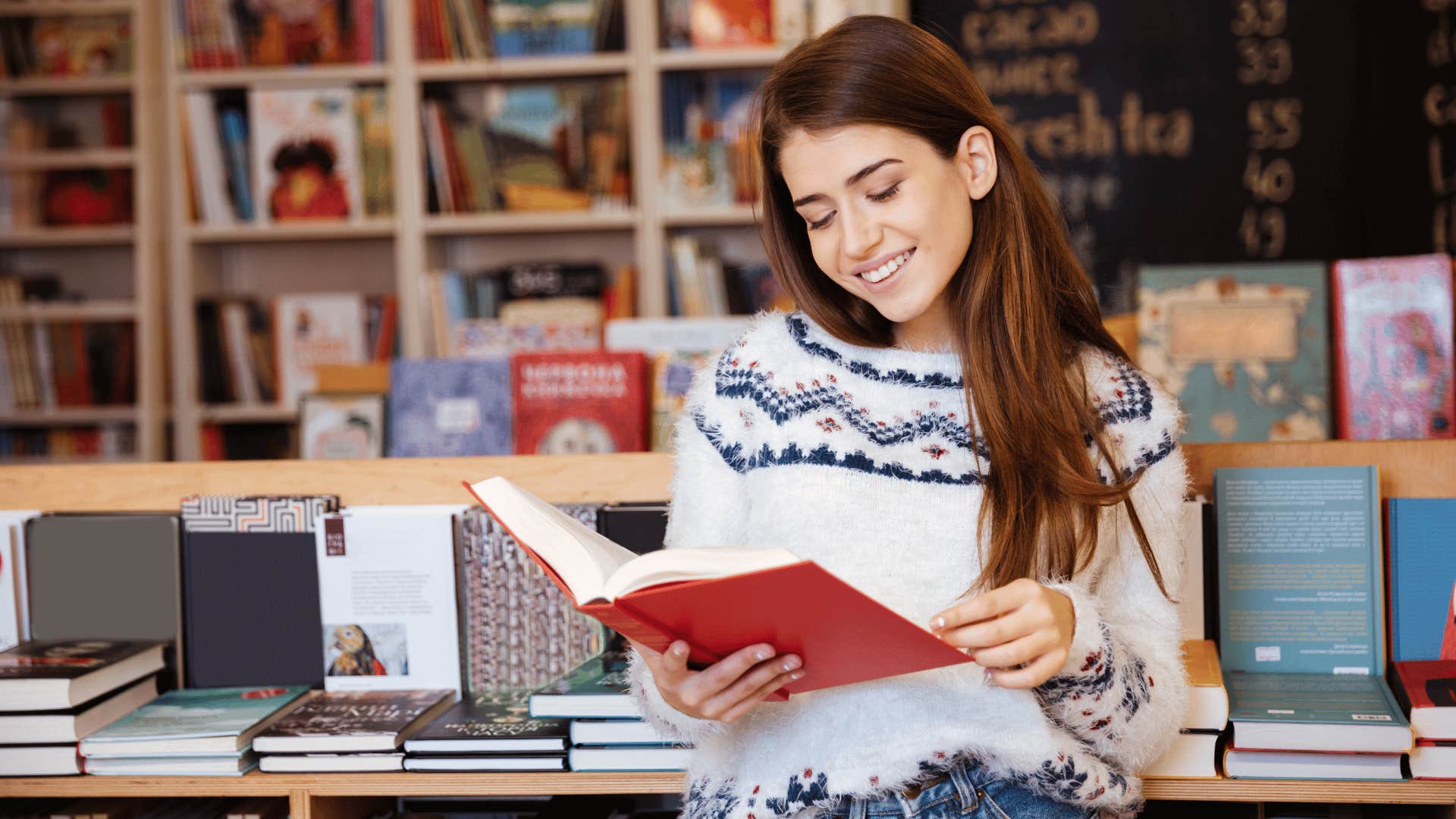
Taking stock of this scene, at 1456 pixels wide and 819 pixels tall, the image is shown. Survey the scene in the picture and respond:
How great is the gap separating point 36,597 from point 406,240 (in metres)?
1.75

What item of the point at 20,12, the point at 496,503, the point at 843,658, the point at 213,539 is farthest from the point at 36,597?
the point at 20,12

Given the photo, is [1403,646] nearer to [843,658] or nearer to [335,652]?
[843,658]

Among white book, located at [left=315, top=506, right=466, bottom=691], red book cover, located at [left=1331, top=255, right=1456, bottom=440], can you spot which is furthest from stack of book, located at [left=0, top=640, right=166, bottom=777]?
red book cover, located at [left=1331, top=255, right=1456, bottom=440]

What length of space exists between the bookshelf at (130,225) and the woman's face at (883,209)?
2.65 meters

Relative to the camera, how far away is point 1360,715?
1.30m

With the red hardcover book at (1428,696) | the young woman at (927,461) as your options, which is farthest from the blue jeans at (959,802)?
the red hardcover book at (1428,696)

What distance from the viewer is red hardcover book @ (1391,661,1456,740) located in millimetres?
1279

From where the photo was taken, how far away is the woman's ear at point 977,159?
1.24 metres

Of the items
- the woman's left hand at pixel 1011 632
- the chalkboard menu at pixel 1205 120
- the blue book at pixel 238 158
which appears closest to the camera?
the woman's left hand at pixel 1011 632

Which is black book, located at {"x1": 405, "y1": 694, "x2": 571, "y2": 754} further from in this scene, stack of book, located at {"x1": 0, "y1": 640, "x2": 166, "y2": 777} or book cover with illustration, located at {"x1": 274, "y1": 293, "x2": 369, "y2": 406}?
book cover with illustration, located at {"x1": 274, "y1": 293, "x2": 369, "y2": 406}

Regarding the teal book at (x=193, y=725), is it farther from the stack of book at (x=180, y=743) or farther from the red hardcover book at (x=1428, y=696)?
the red hardcover book at (x=1428, y=696)

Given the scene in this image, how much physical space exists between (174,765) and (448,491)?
462 millimetres

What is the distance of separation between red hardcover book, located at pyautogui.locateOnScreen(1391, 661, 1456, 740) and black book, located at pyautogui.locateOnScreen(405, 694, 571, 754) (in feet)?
2.95

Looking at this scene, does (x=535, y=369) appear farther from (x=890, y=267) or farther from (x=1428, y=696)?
(x=1428, y=696)
